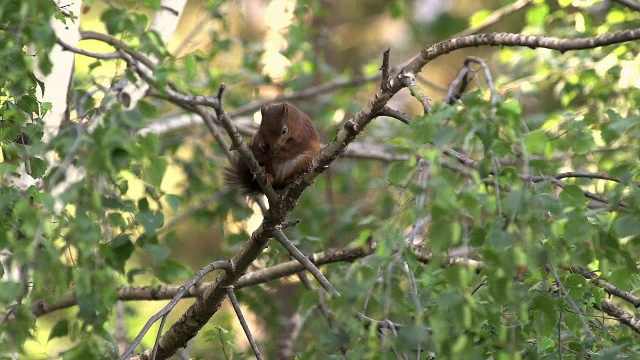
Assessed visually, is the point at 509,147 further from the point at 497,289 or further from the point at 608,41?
the point at 608,41

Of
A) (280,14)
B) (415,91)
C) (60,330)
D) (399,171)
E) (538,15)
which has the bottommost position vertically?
(399,171)

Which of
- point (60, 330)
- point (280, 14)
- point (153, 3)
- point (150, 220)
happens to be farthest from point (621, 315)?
point (280, 14)

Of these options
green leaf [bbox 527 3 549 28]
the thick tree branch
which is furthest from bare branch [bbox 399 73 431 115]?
green leaf [bbox 527 3 549 28]

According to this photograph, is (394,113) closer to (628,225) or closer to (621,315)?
(628,225)

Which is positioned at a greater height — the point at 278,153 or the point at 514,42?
the point at 278,153

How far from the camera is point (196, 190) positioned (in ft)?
16.4

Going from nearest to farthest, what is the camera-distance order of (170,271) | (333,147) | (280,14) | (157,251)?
(333,147), (157,251), (170,271), (280,14)

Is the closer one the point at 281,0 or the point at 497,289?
the point at 497,289

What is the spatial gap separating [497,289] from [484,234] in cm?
13

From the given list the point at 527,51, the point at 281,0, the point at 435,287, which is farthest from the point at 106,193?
the point at 281,0

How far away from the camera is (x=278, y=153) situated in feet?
10.6

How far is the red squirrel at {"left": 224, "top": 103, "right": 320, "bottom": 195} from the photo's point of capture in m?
3.24

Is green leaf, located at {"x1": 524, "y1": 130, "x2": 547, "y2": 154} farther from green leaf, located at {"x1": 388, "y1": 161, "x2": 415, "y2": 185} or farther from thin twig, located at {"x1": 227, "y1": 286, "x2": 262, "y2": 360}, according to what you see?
thin twig, located at {"x1": 227, "y1": 286, "x2": 262, "y2": 360}

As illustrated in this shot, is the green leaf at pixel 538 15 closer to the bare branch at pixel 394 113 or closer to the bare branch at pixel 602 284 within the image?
the bare branch at pixel 602 284
